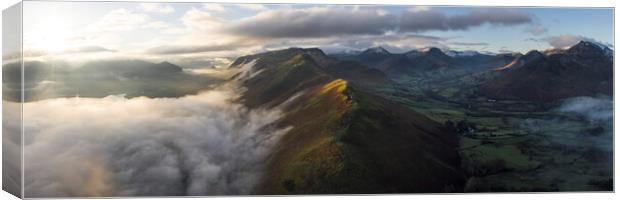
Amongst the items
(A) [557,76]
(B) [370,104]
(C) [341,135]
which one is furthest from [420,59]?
(A) [557,76]

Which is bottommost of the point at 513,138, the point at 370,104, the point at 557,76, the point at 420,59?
the point at 513,138

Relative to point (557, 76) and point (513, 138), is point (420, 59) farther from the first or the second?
point (557, 76)

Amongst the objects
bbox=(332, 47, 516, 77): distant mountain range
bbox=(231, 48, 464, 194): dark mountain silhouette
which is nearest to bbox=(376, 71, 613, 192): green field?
bbox=(332, 47, 516, 77): distant mountain range

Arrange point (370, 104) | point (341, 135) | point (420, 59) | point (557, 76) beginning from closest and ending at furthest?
point (341, 135), point (370, 104), point (420, 59), point (557, 76)

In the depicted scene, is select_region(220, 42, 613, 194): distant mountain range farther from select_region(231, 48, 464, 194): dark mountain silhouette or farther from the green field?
the green field

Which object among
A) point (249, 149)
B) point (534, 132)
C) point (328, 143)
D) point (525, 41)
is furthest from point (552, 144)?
point (249, 149)

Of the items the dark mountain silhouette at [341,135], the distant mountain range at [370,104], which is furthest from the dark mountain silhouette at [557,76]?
the dark mountain silhouette at [341,135]
